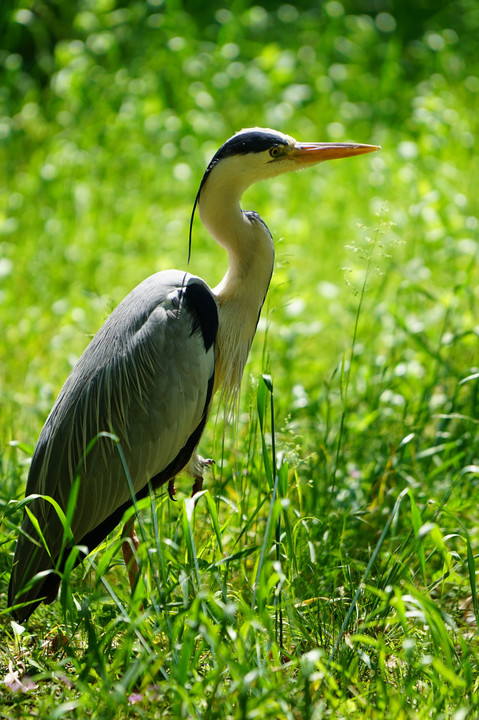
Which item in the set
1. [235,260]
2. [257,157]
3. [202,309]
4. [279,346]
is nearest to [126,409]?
[202,309]

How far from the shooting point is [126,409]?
8.54 feet

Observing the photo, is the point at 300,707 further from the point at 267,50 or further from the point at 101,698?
the point at 267,50

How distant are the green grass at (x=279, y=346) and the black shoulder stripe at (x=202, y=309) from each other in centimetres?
21

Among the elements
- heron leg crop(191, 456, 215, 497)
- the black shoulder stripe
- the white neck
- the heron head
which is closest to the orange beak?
the heron head

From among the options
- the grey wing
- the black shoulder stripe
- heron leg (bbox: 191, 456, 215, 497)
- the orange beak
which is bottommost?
heron leg (bbox: 191, 456, 215, 497)

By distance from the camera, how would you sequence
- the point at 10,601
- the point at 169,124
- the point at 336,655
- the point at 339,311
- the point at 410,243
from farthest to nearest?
the point at 169,124 → the point at 410,243 → the point at 339,311 → the point at 10,601 → the point at 336,655

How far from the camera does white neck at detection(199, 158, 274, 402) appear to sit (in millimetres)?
2719

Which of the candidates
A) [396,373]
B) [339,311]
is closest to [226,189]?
[396,373]

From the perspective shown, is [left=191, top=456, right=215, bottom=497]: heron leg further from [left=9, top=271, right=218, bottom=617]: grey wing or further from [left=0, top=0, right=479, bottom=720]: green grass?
[left=9, top=271, right=218, bottom=617]: grey wing

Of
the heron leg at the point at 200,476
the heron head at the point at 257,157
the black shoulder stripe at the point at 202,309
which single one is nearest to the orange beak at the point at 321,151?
the heron head at the point at 257,157

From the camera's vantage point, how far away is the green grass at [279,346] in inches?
82.8

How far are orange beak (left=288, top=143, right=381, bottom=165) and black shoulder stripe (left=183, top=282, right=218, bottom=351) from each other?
0.59 metres

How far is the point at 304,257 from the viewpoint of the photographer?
17.6 feet

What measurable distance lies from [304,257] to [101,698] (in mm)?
3735
